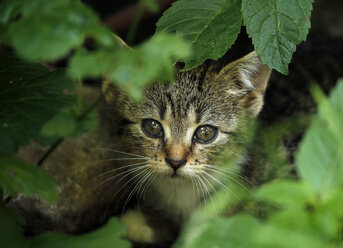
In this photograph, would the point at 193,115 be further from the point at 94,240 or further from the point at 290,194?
the point at 290,194

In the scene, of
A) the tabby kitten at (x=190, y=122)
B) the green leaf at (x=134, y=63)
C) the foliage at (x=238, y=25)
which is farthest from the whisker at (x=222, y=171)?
the green leaf at (x=134, y=63)

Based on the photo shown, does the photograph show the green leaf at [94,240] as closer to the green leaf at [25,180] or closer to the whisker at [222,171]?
the green leaf at [25,180]

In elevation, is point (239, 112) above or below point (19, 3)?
below

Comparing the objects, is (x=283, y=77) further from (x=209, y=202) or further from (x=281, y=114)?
(x=209, y=202)

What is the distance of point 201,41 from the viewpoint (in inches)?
101

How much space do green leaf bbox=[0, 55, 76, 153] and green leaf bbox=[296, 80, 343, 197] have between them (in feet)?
3.46

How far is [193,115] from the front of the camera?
2949 mm

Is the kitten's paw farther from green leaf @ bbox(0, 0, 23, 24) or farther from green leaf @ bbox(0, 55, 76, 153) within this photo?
green leaf @ bbox(0, 0, 23, 24)

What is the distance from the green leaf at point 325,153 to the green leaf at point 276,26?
0.98 metres

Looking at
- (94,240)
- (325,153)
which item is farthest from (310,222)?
(94,240)

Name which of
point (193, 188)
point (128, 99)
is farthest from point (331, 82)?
point (128, 99)

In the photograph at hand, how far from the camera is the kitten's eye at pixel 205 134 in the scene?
299cm

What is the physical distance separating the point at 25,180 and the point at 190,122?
1.30m

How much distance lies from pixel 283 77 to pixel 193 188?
52.3 inches
